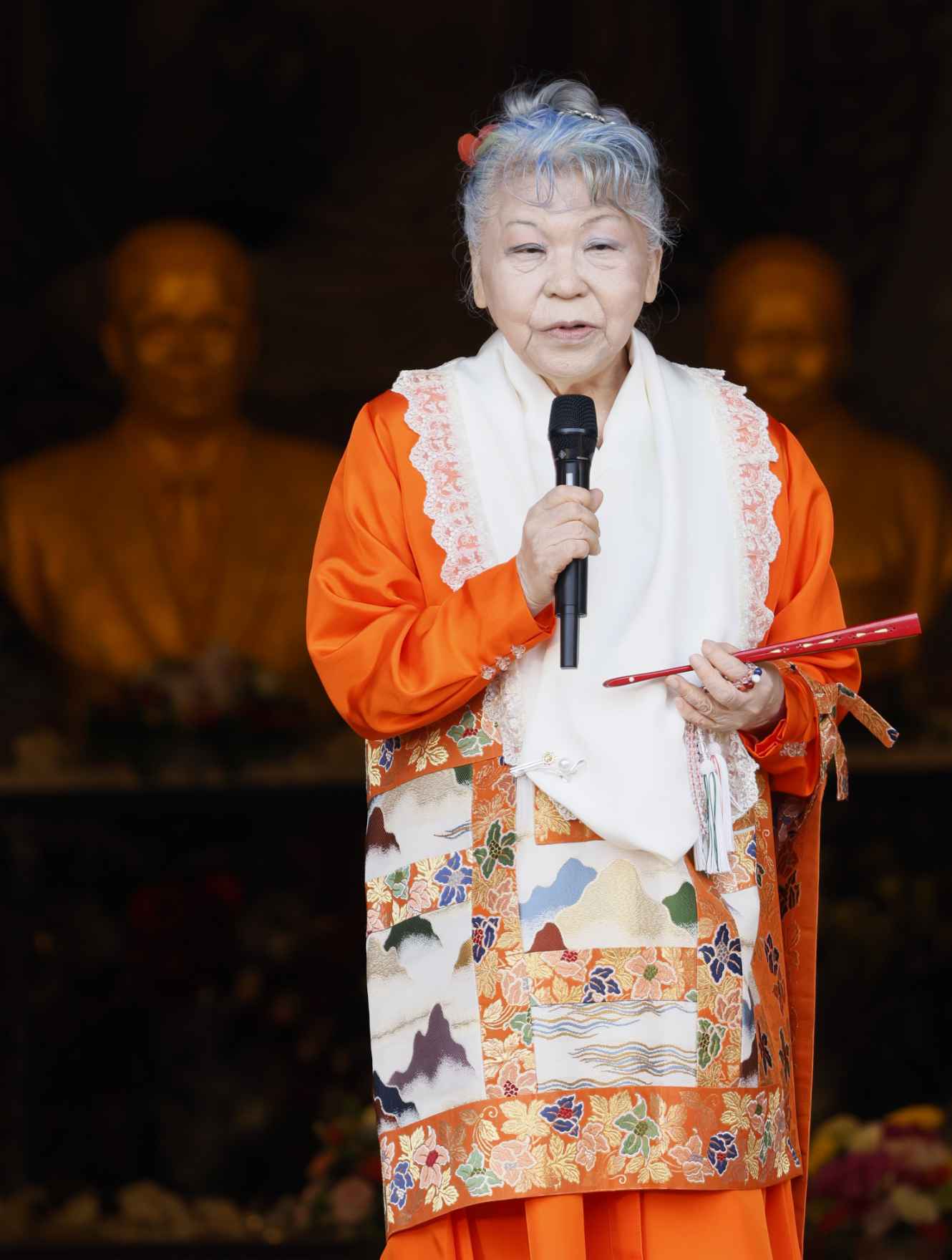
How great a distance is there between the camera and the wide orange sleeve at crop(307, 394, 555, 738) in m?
2.28

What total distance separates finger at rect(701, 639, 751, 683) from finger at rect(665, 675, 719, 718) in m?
0.05

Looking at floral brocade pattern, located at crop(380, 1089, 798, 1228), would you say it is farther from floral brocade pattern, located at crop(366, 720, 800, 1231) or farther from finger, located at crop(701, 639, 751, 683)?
finger, located at crop(701, 639, 751, 683)

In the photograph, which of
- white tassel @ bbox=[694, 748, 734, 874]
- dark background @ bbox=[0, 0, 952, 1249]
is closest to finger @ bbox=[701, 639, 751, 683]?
white tassel @ bbox=[694, 748, 734, 874]

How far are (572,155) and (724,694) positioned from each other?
25.2 inches

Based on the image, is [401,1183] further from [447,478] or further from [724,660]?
[447,478]

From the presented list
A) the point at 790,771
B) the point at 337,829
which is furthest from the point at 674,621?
the point at 337,829

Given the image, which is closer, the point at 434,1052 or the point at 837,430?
the point at 434,1052

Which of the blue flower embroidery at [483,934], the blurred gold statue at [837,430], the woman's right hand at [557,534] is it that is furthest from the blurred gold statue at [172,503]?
the woman's right hand at [557,534]

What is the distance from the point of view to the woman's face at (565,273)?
7.86 feet

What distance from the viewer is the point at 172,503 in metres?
5.94

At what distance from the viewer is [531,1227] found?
2.23 m

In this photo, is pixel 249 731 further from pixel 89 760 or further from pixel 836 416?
pixel 836 416

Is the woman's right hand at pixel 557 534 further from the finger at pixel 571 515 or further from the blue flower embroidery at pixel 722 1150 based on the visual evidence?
the blue flower embroidery at pixel 722 1150

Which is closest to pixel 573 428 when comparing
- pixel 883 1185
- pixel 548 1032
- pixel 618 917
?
pixel 618 917
